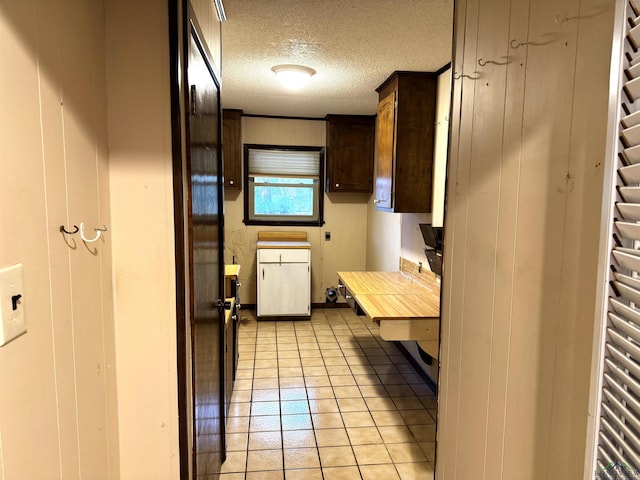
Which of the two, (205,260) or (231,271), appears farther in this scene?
(231,271)

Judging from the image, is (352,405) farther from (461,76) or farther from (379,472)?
(461,76)

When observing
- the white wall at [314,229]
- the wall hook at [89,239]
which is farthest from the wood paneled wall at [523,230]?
the white wall at [314,229]

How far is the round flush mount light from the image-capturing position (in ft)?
10.1

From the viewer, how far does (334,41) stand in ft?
8.39

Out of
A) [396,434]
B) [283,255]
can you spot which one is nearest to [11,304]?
[396,434]

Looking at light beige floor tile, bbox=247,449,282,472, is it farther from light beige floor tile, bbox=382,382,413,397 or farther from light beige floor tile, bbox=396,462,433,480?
light beige floor tile, bbox=382,382,413,397

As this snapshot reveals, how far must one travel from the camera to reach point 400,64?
294cm

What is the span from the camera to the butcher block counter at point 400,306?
2.39 metres

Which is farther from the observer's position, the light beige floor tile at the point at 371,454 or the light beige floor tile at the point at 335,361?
the light beige floor tile at the point at 335,361

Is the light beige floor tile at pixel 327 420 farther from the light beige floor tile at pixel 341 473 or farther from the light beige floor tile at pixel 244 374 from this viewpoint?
the light beige floor tile at pixel 244 374

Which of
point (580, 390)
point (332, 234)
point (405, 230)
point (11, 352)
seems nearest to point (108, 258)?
point (11, 352)

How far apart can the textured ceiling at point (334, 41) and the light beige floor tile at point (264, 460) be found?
252 cm

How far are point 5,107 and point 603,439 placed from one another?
118 cm

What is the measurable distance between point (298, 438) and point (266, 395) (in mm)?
597
